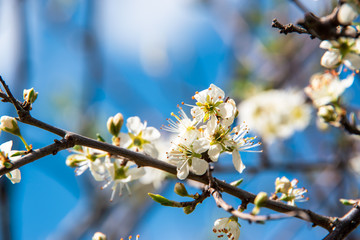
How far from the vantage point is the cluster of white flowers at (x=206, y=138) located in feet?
4.49

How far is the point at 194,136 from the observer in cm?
142

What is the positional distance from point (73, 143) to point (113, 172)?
0.41 m

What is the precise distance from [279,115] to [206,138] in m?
2.63

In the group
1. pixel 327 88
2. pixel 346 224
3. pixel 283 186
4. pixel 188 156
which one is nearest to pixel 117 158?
pixel 188 156

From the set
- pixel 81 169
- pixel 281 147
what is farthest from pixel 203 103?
pixel 281 147

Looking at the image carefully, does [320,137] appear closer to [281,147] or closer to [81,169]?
[281,147]

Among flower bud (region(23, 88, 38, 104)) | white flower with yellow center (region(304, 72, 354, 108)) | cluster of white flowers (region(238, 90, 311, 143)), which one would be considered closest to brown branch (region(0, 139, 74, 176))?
flower bud (region(23, 88, 38, 104))

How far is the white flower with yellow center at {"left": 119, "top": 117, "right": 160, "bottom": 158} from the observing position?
5.41 feet

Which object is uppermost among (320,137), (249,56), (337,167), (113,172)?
(249,56)

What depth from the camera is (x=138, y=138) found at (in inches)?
66.6

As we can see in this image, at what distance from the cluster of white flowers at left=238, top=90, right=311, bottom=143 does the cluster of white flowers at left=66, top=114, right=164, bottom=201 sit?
235cm

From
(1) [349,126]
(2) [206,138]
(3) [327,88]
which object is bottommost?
(2) [206,138]

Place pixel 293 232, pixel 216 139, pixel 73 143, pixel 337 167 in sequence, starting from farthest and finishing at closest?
pixel 293 232
pixel 337 167
pixel 216 139
pixel 73 143

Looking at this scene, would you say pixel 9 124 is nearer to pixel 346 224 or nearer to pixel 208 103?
pixel 208 103
